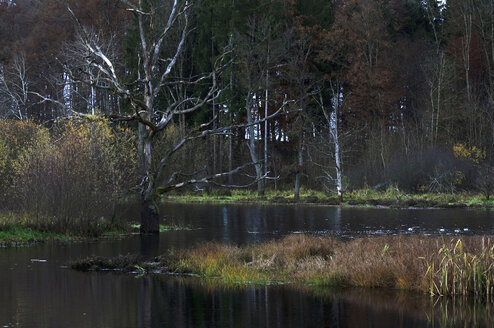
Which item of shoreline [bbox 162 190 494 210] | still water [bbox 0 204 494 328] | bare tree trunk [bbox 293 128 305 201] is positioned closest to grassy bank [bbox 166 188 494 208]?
shoreline [bbox 162 190 494 210]

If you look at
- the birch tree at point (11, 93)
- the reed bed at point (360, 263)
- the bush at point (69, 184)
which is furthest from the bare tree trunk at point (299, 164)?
the reed bed at point (360, 263)

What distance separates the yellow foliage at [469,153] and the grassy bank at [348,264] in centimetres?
3263

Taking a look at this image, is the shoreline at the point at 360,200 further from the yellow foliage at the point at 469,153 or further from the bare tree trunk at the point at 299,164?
the yellow foliage at the point at 469,153

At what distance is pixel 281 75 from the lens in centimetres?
5684

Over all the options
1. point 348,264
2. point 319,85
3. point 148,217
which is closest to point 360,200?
point 319,85

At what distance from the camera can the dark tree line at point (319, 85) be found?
53375 mm

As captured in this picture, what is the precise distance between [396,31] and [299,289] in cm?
5248

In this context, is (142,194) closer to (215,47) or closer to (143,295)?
(143,295)

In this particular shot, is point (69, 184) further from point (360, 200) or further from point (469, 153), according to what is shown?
point (469, 153)

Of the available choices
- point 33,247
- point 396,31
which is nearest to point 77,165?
point 33,247

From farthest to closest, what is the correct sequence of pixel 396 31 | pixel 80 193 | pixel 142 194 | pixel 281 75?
1. pixel 396 31
2. pixel 281 75
3. pixel 142 194
4. pixel 80 193

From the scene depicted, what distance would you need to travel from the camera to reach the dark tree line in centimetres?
5338

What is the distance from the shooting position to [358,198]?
50.5 meters

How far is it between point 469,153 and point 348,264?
36.1m
